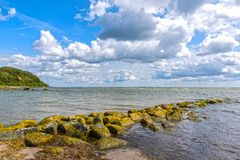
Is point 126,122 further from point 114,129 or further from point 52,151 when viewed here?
point 52,151

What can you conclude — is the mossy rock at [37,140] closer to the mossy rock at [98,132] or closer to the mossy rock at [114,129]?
the mossy rock at [98,132]

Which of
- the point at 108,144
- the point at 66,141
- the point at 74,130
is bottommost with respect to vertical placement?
the point at 108,144

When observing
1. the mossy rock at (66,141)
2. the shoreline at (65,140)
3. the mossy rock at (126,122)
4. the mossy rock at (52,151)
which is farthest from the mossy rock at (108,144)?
the mossy rock at (126,122)

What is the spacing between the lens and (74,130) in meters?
→ 17.0

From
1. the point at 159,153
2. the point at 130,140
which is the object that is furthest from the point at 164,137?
the point at 159,153

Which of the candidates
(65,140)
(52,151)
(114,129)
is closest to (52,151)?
(52,151)

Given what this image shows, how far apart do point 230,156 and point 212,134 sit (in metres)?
5.30

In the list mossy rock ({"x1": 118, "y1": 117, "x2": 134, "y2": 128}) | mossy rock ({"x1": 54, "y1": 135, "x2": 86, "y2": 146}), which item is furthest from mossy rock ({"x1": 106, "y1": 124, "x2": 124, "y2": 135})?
mossy rock ({"x1": 54, "y1": 135, "x2": 86, "y2": 146})

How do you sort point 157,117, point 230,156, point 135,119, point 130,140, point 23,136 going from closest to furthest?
1. point 230,156
2. point 23,136
3. point 130,140
4. point 135,119
5. point 157,117

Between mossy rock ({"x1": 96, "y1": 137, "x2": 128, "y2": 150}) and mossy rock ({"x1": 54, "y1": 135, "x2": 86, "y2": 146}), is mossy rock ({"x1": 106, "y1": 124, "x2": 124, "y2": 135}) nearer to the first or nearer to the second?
mossy rock ({"x1": 96, "y1": 137, "x2": 128, "y2": 150})

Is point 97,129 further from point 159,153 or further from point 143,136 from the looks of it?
point 159,153

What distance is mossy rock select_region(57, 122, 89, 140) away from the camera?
16.5m

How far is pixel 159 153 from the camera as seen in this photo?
45.6ft

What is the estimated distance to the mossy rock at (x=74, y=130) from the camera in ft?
54.1
